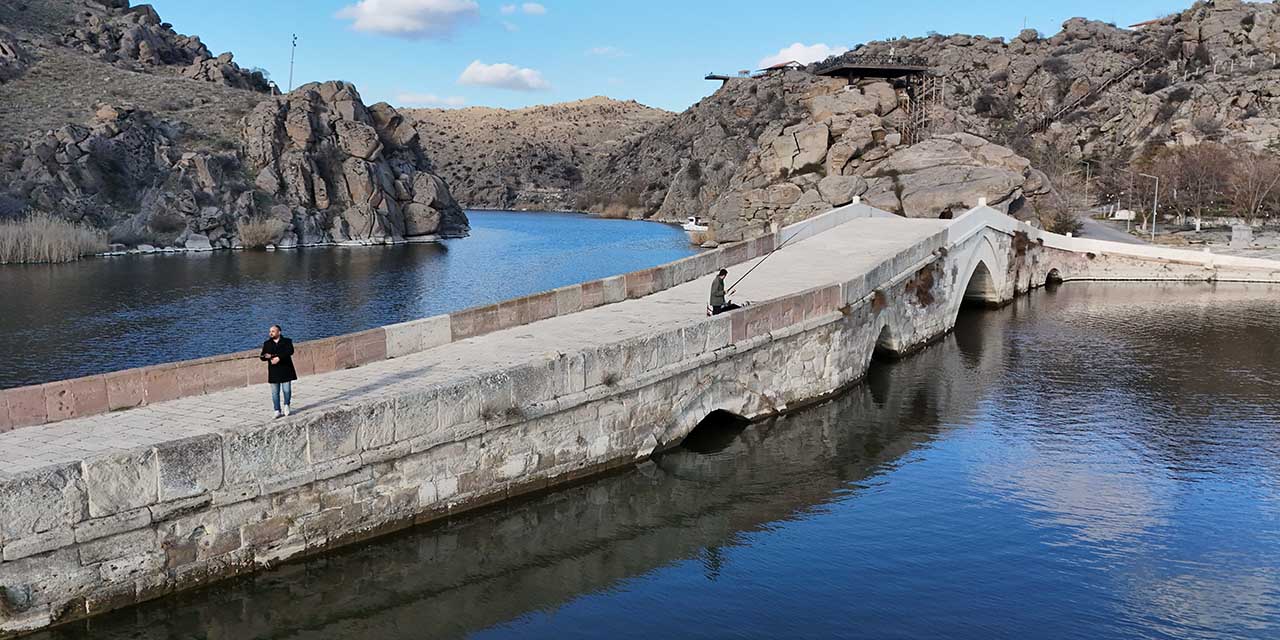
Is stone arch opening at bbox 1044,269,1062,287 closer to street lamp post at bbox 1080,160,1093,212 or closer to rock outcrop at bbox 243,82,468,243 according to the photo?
street lamp post at bbox 1080,160,1093,212

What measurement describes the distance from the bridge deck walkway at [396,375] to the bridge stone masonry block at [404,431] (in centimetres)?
8

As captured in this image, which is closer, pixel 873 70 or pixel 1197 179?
pixel 1197 179

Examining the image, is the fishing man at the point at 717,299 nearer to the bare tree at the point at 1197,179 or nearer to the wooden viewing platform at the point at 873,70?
the wooden viewing platform at the point at 873,70

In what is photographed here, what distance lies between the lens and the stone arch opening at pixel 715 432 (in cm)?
1727

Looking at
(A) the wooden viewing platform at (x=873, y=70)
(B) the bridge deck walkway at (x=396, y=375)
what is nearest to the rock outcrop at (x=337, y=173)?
(A) the wooden viewing platform at (x=873, y=70)

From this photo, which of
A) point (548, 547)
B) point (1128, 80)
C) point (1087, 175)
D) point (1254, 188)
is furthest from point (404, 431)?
point (1128, 80)

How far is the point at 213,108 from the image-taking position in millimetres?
72750

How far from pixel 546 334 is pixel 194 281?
99.2 ft

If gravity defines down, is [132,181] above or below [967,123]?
below

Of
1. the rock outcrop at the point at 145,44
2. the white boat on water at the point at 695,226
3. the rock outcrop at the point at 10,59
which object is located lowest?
the white boat on water at the point at 695,226

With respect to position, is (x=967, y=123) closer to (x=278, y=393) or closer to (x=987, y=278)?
(x=987, y=278)

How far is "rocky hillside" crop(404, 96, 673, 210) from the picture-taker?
5561 inches

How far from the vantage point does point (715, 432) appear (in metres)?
18.2

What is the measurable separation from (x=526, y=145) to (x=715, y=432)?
5650 inches
